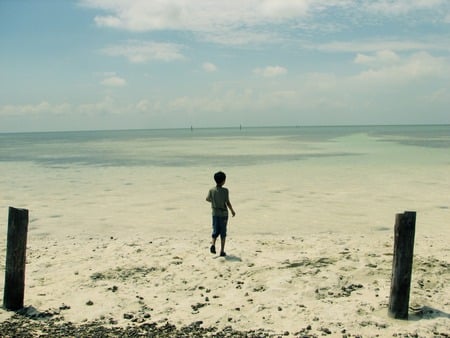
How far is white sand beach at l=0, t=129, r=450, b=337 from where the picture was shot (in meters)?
6.34

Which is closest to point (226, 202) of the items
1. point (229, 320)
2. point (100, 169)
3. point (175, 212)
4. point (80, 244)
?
point (229, 320)

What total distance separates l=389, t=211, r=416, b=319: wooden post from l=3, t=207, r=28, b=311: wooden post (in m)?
5.22

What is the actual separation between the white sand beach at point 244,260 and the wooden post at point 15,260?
19cm

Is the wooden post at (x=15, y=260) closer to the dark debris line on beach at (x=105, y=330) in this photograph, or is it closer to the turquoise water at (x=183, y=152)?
the dark debris line on beach at (x=105, y=330)

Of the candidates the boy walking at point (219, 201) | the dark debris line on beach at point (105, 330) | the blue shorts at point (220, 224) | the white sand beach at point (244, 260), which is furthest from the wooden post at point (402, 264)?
the blue shorts at point (220, 224)

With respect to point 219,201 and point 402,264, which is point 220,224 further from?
point 402,264

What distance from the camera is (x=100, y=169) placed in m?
29.3

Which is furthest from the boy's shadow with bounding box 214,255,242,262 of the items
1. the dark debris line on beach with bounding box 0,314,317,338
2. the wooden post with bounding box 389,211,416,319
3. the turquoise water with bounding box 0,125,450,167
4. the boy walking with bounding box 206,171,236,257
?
the turquoise water with bounding box 0,125,450,167

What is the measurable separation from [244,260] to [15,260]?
401 centimetres

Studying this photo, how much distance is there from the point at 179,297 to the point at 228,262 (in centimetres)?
171

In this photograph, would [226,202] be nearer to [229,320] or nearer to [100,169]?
[229,320]

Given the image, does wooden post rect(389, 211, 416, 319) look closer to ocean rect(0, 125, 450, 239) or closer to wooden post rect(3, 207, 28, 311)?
wooden post rect(3, 207, 28, 311)

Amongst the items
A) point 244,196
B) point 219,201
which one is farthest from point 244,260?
point 244,196

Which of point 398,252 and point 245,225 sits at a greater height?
point 398,252
